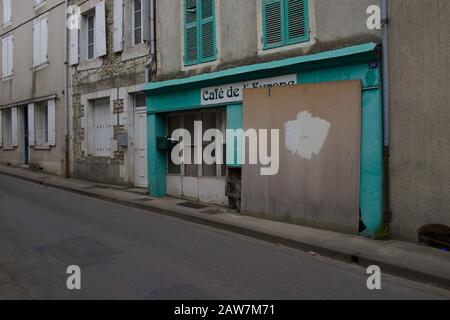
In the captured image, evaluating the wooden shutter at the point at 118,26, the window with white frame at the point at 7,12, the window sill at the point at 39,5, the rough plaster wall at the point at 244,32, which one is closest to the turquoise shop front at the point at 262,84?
the rough plaster wall at the point at 244,32

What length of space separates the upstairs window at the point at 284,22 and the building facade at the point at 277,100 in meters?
0.02

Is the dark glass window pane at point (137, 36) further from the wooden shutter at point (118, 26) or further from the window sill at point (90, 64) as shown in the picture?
the window sill at point (90, 64)

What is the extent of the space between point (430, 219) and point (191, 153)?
570 centimetres

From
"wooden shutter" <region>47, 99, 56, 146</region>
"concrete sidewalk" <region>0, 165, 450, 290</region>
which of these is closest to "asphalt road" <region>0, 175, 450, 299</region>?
"concrete sidewalk" <region>0, 165, 450, 290</region>

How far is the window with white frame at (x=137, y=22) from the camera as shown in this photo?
1249 centimetres

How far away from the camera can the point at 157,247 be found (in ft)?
22.3

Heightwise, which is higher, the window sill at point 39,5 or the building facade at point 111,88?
the window sill at point 39,5

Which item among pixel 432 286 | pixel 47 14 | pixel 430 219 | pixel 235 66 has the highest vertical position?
pixel 47 14

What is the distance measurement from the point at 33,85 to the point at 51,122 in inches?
96.3

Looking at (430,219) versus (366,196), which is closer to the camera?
(430,219)

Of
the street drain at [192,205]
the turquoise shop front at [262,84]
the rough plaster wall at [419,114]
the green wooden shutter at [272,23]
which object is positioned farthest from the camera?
the street drain at [192,205]

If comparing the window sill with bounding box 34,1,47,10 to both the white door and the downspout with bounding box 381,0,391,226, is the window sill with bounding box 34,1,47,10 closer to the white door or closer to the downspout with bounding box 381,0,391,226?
the white door
